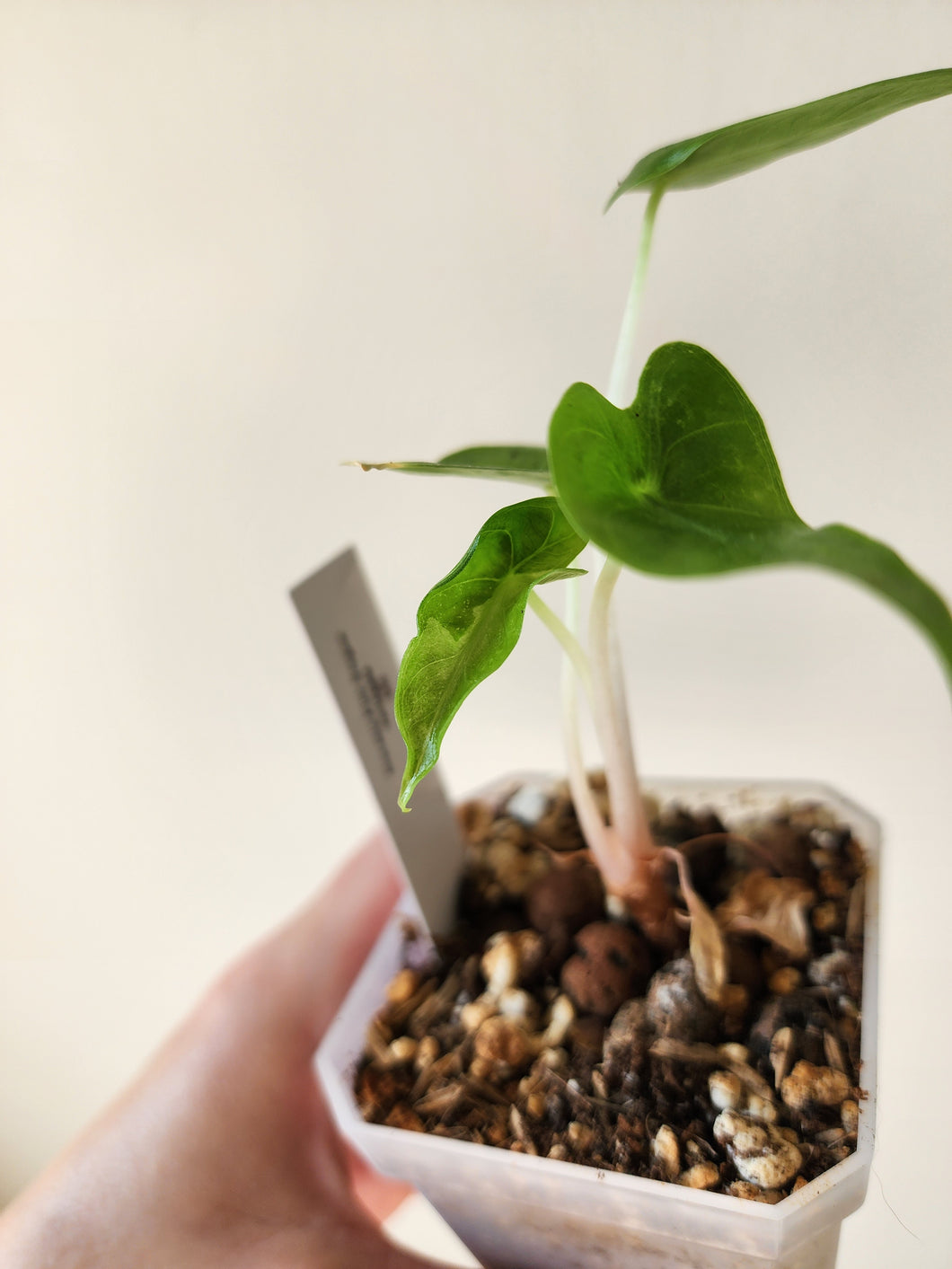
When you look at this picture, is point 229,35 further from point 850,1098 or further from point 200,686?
point 850,1098

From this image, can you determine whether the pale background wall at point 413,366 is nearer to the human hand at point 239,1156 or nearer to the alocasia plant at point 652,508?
the alocasia plant at point 652,508

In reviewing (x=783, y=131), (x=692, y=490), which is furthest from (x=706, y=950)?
(x=783, y=131)

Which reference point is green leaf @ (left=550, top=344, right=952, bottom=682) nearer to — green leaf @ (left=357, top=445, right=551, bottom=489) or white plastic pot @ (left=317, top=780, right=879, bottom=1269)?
green leaf @ (left=357, top=445, right=551, bottom=489)

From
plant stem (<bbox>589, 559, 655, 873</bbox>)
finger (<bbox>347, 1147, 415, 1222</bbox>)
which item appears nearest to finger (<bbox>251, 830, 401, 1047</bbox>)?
finger (<bbox>347, 1147, 415, 1222</bbox>)

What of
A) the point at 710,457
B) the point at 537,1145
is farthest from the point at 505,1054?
the point at 710,457

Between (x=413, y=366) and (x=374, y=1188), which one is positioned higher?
(x=413, y=366)

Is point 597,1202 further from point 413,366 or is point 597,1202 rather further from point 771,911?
point 413,366

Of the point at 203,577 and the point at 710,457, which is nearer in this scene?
the point at 710,457
